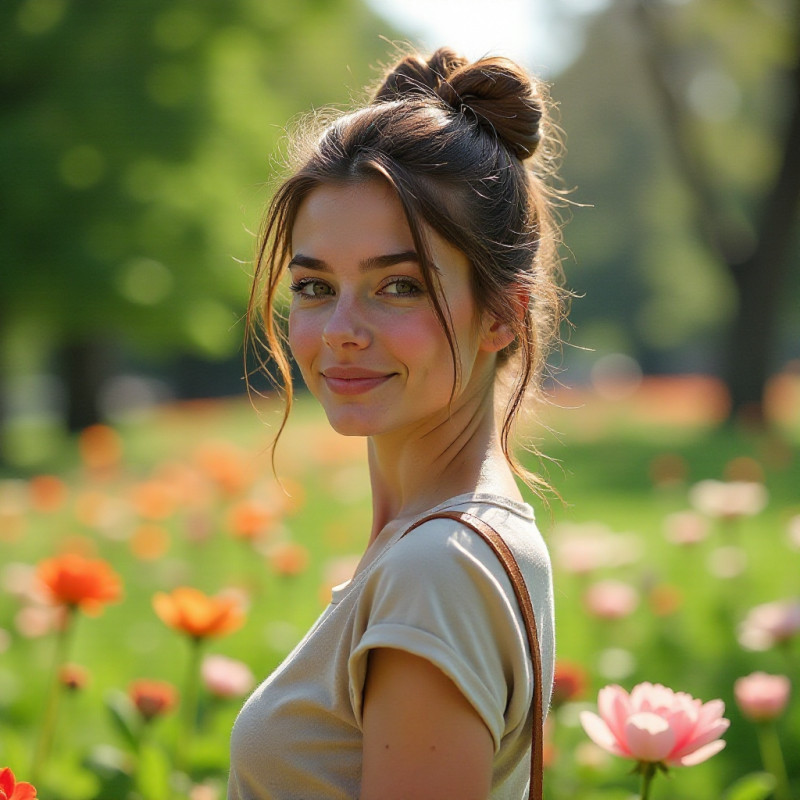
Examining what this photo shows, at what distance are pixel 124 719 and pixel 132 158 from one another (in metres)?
9.73

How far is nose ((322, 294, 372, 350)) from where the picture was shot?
1658 mm

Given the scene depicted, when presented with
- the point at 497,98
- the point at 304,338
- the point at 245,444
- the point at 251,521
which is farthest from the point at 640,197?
the point at 304,338

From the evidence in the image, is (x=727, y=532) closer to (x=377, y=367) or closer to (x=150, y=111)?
(x=377, y=367)

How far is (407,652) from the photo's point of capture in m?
1.36

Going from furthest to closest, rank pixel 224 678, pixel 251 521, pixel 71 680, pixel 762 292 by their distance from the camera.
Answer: pixel 762 292, pixel 251 521, pixel 224 678, pixel 71 680

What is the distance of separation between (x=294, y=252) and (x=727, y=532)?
12.8 feet

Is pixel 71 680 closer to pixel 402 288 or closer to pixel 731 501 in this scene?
pixel 402 288

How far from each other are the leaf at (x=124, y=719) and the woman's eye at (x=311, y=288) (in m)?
1.40

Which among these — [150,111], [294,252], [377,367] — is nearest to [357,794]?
[377,367]

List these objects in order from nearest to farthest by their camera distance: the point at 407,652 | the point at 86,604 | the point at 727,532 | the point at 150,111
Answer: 1. the point at 407,652
2. the point at 86,604
3. the point at 727,532
4. the point at 150,111

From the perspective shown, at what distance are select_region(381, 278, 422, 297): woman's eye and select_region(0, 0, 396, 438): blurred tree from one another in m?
9.22

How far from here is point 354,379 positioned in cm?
168

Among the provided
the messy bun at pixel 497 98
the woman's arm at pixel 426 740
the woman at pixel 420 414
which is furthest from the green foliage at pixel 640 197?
the woman's arm at pixel 426 740

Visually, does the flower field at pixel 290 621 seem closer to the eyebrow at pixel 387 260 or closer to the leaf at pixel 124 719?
the leaf at pixel 124 719
